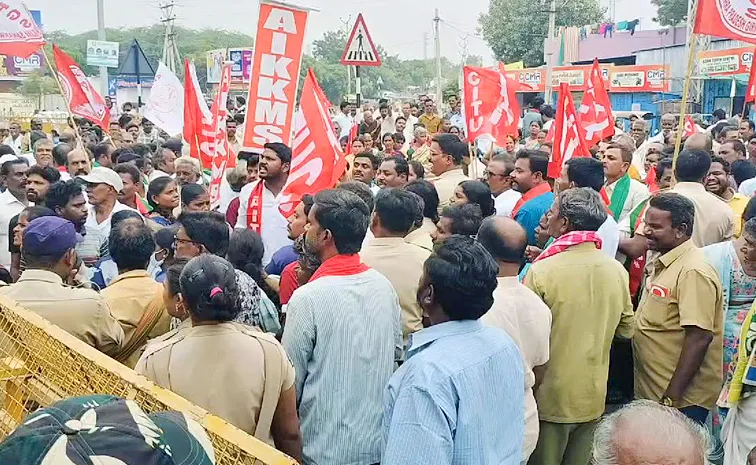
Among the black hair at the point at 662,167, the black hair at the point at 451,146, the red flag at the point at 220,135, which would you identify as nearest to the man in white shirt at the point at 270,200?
the red flag at the point at 220,135

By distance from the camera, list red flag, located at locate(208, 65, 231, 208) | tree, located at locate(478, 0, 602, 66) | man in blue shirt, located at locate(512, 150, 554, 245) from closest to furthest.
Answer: man in blue shirt, located at locate(512, 150, 554, 245) < red flag, located at locate(208, 65, 231, 208) < tree, located at locate(478, 0, 602, 66)

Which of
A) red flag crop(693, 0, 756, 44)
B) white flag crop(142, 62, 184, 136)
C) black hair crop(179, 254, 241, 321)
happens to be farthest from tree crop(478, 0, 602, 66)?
black hair crop(179, 254, 241, 321)

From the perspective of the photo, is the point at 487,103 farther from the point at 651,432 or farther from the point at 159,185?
the point at 651,432

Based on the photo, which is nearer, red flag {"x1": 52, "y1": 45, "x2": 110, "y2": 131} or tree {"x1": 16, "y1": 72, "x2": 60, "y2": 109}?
red flag {"x1": 52, "y1": 45, "x2": 110, "y2": 131}

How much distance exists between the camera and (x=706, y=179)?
19.3 ft

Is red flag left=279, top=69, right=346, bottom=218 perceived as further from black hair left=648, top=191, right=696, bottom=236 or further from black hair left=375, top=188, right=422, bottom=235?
black hair left=648, top=191, right=696, bottom=236

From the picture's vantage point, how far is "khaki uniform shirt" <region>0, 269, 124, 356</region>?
319 cm

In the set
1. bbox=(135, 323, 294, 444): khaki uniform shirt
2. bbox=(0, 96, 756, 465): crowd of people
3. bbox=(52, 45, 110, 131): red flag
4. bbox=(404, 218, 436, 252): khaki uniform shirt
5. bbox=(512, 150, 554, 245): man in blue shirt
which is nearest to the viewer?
bbox=(0, 96, 756, 465): crowd of people

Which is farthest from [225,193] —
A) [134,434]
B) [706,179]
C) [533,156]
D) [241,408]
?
[134,434]

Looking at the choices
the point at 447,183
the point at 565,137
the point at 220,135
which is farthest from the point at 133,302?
the point at 565,137

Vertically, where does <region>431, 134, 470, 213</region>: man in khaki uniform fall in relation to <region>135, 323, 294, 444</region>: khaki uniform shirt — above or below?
above

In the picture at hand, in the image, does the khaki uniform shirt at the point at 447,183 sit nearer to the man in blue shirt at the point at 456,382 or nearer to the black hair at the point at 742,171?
the black hair at the point at 742,171

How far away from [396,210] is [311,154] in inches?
75.3

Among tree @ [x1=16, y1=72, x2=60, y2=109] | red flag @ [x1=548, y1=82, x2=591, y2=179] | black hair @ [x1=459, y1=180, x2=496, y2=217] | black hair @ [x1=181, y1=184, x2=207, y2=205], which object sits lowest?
black hair @ [x1=181, y1=184, x2=207, y2=205]
